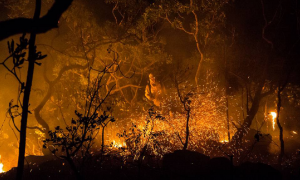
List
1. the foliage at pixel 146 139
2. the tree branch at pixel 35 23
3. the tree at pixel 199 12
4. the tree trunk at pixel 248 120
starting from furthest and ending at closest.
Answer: the tree at pixel 199 12, the tree trunk at pixel 248 120, the foliage at pixel 146 139, the tree branch at pixel 35 23

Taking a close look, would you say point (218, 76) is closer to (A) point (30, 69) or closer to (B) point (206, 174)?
(B) point (206, 174)

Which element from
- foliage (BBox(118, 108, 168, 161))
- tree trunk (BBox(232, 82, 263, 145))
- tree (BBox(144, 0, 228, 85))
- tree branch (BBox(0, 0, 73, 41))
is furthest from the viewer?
tree (BBox(144, 0, 228, 85))

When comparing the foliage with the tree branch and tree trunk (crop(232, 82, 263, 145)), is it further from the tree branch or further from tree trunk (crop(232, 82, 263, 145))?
the tree branch

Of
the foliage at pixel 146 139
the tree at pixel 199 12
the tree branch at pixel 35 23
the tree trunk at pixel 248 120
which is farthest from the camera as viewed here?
the tree at pixel 199 12

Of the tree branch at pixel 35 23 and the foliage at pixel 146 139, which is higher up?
the tree branch at pixel 35 23

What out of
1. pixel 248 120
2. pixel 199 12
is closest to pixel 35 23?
pixel 248 120

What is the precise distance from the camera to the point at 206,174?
292 inches

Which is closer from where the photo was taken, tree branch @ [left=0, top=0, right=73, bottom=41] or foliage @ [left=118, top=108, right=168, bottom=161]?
tree branch @ [left=0, top=0, right=73, bottom=41]

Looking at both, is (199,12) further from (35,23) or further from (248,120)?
(35,23)

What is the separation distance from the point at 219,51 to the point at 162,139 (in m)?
6.71

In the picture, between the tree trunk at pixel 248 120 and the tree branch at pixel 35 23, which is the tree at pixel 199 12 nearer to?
the tree trunk at pixel 248 120

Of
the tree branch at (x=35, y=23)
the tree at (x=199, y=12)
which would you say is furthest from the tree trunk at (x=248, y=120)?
the tree branch at (x=35, y=23)

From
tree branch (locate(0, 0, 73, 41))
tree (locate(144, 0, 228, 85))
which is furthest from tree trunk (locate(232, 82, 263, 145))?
tree branch (locate(0, 0, 73, 41))

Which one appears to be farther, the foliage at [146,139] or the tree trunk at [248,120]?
the tree trunk at [248,120]
